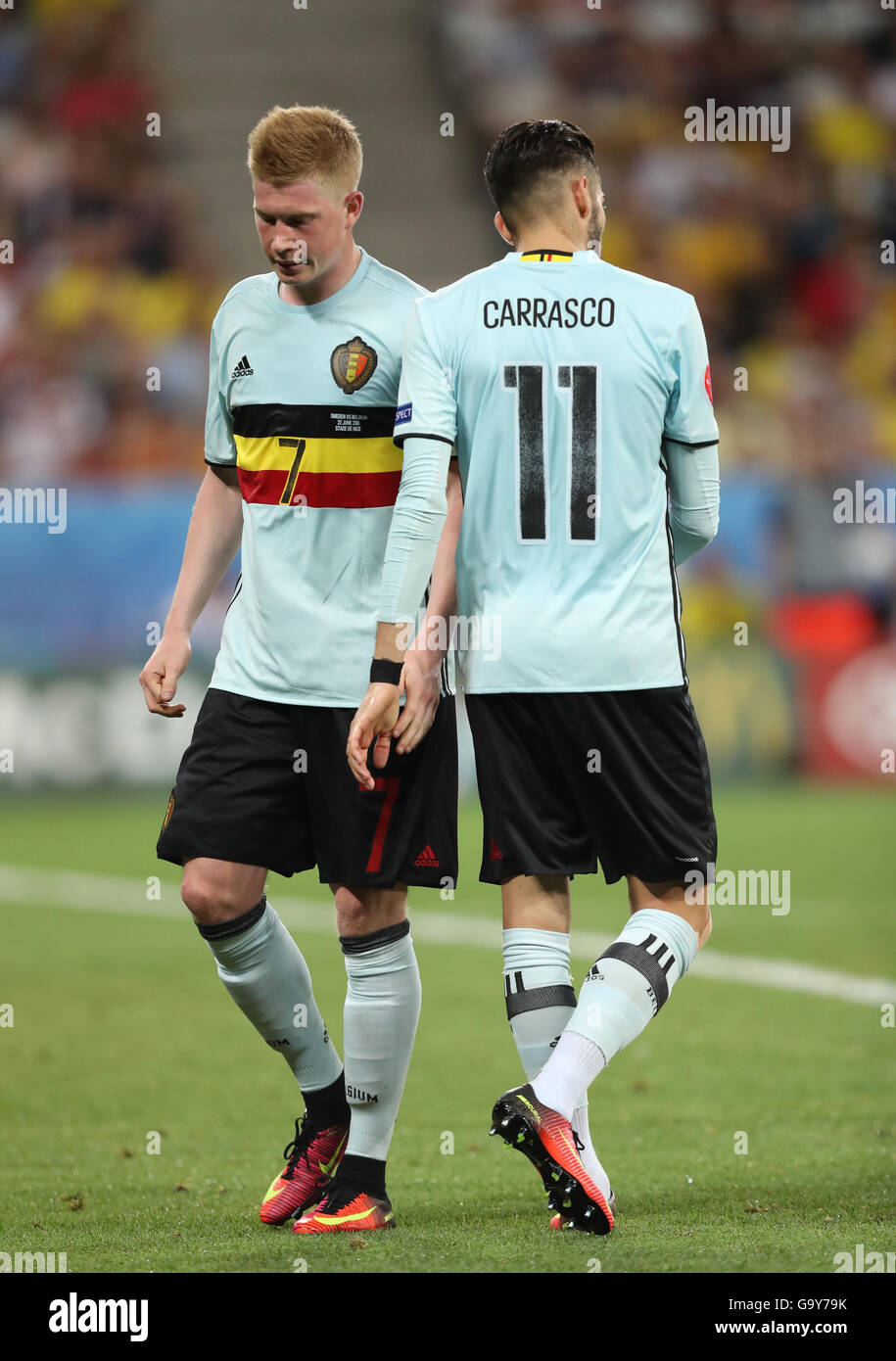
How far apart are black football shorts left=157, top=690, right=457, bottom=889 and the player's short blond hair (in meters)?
1.07

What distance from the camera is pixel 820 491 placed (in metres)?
13.3

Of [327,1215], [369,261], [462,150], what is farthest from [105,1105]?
[462,150]

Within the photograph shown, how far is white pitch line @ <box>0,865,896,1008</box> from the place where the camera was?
6.82 metres

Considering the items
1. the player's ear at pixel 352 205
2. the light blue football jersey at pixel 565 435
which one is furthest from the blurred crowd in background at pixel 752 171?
the light blue football jersey at pixel 565 435

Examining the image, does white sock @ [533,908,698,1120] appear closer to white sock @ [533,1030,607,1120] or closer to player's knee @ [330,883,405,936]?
white sock @ [533,1030,607,1120]

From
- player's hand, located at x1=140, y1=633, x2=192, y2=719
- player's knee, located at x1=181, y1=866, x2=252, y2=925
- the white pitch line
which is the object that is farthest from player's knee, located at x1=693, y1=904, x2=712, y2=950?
the white pitch line

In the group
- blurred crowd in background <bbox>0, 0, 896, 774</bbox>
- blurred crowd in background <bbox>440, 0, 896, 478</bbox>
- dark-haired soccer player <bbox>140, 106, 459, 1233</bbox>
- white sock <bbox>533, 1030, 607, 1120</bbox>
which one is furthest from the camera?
blurred crowd in background <bbox>440, 0, 896, 478</bbox>

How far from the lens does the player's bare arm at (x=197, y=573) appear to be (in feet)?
13.2

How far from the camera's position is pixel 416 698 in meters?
3.63

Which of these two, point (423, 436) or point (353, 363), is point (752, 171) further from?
point (423, 436)

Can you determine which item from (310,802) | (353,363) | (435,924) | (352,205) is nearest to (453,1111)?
(310,802)

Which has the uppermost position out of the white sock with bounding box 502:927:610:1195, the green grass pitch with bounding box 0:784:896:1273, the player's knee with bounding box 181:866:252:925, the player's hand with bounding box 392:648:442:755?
the player's hand with bounding box 392:648:442:755

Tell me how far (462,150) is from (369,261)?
1565 cm

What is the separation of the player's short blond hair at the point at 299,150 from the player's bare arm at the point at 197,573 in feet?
2.22
